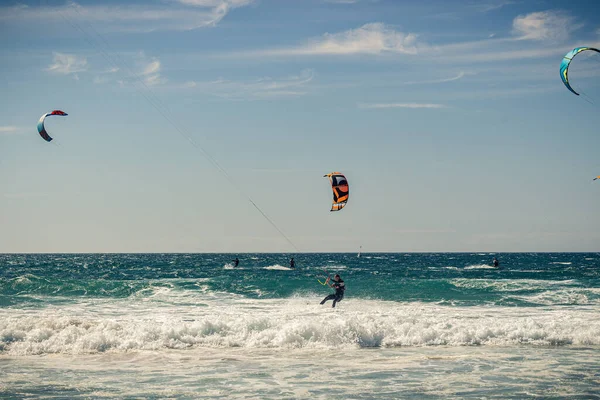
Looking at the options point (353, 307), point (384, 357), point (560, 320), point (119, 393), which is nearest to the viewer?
point (119, 393)

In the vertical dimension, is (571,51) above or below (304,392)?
above

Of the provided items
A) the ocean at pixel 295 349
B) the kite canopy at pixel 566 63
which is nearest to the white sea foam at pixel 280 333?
the ocean at pixel 295 349

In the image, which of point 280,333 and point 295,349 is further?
point 280,333

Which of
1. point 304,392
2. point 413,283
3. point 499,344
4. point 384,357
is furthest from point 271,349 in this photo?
point 413,283

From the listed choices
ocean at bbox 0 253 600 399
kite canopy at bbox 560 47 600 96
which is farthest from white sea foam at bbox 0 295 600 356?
kite canopy at bbox 560 47 600 96

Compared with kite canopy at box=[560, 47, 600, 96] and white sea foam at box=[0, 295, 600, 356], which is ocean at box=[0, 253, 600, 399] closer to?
white sea foam at box=[0, 295, 600, 356]

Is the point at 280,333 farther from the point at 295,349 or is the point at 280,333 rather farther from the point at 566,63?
the point at 566,63

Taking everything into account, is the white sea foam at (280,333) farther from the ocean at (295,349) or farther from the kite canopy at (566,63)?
the kite canopy at (566,63)

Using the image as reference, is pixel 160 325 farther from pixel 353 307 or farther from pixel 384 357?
pixel 353 307

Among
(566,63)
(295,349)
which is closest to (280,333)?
(295,349)

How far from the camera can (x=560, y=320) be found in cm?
1883

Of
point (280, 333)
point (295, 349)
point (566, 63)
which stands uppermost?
point (566, 63)

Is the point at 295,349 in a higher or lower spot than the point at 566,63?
lower

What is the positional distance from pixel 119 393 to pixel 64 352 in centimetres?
497
